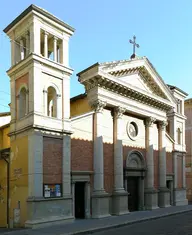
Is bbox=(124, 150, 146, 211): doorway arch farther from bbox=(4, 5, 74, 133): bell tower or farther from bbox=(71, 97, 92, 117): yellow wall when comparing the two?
bbox=(4, 5, 74, 133): bell tower

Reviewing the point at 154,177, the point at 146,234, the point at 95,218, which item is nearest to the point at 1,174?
the point at 95,218

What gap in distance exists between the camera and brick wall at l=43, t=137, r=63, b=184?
16766 millimetres

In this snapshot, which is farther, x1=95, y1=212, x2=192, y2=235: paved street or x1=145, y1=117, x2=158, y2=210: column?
x1=145, y1=117, x2=158, y2=210: column

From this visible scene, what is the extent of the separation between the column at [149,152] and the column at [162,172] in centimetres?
162

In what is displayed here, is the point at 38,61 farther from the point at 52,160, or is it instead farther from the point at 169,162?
the point at 169,162

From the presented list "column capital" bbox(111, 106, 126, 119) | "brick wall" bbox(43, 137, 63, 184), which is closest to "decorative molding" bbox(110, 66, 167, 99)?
"column capital" bbox(111, 106, 126, 119)

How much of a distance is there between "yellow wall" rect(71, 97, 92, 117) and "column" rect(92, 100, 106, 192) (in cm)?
68

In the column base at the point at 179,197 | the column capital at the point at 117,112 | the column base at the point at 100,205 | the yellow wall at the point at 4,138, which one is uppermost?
the column capital at the point at 117,112

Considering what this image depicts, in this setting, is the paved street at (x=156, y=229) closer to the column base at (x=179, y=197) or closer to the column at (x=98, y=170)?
the column at (x=98, y=170)

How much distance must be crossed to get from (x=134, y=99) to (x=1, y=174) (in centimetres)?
1023

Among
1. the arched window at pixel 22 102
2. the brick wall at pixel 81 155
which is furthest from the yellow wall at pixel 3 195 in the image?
the brick wall at pixel 81 155

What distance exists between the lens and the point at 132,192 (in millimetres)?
23531

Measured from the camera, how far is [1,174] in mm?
19422

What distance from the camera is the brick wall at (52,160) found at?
1677cm
